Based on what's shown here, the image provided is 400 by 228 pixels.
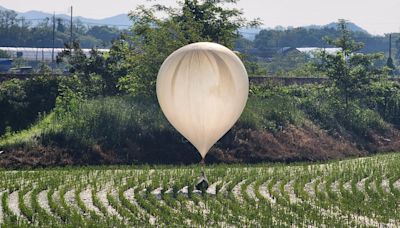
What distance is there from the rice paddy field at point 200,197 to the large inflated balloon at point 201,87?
7.41 feet

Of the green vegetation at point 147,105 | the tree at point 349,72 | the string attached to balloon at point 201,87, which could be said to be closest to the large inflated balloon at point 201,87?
the string attached to balloon at point 201,87

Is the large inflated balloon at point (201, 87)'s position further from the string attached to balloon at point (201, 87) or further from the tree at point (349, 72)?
the tree at point (349, 72)

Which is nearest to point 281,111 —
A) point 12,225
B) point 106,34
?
point 12,225

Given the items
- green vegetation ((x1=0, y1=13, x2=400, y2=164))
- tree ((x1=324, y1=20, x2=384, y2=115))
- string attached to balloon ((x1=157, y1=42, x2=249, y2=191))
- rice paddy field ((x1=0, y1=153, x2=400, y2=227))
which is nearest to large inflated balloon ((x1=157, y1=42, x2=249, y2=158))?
string attached to balloon ((x1=157, y1=42, x2=249, y2=191))

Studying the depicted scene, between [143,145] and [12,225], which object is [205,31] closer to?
[143,145]

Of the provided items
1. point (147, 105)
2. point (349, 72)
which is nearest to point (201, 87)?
point (147, 105)

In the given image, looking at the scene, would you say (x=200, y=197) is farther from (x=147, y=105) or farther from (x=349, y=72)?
(x=349, y=72)

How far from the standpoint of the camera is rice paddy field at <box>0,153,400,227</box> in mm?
18672

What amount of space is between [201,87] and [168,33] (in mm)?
17168

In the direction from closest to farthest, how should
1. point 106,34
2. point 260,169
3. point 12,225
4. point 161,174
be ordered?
point 12,225, point 161,174, point 260,169, point 106,34

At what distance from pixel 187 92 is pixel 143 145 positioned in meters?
11.6

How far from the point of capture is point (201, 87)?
72.6ft

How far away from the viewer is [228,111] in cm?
2262

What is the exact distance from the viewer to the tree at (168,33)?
1505 inches
